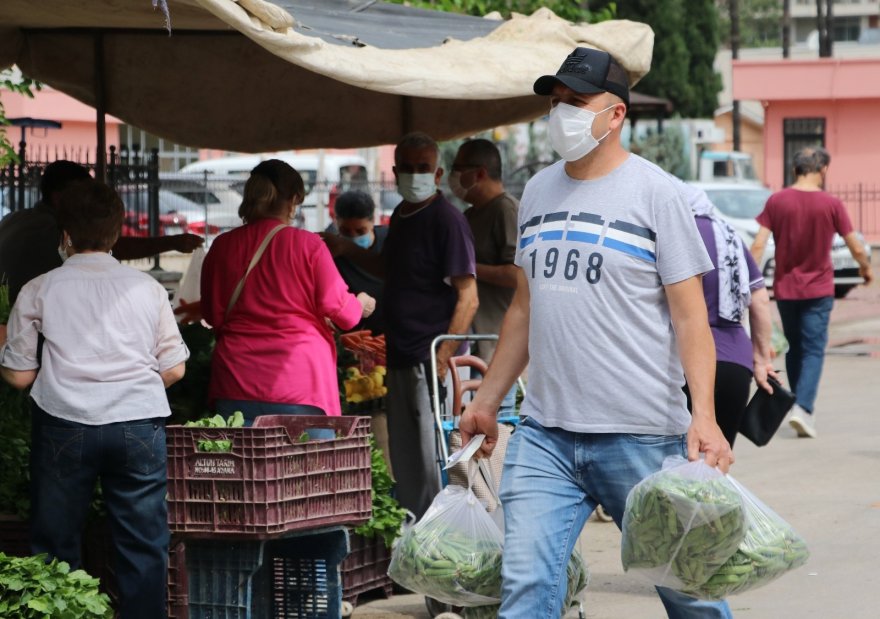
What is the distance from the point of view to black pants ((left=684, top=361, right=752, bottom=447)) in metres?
6.32

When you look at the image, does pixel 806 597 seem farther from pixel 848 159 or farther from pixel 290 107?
pixel 848 159

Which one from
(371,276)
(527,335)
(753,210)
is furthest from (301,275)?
(753,210)

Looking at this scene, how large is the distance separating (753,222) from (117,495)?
72.7ft

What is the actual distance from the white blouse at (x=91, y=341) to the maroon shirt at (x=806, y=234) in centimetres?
685

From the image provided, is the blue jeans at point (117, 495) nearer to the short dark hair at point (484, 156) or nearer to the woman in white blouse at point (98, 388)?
the woman in white blouse at point (98, 388)

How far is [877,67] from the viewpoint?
135ft

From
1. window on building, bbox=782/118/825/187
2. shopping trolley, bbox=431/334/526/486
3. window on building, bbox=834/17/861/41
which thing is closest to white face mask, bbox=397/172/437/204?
shopping trolley, bbox=431/334/526/486

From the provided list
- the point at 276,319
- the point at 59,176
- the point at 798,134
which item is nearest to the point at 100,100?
the point at 59,176

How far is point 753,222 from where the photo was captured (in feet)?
87.3

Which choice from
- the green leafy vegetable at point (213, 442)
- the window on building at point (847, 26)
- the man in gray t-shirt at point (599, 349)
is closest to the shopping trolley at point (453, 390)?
the green leafy vegetable at point (213, 442)

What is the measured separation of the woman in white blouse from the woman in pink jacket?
0.69 metres

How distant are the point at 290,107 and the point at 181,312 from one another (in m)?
2.93

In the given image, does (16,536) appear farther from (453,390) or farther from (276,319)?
(453,390)

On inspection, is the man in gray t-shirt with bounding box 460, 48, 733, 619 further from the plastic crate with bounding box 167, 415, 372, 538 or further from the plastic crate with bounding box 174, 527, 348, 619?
the plastic crate with bounding box 174, 527, 348, 619
